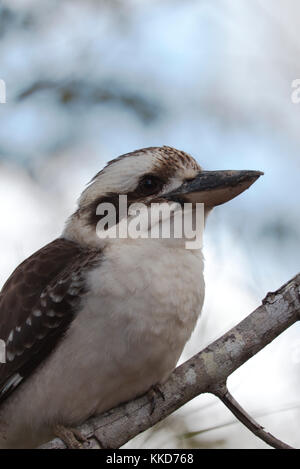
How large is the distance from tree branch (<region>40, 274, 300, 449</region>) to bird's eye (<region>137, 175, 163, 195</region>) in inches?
29.1

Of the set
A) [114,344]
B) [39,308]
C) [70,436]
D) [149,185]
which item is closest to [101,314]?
[114,344]

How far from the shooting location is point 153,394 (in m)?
2.46

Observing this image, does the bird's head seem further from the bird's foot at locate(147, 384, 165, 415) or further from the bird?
the bird's foot at locate(147, 384, 165, 415)

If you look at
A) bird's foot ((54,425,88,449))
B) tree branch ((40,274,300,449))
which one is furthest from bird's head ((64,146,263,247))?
bird's foot ((54,425,88,449))

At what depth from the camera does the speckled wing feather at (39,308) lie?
100.0 inches

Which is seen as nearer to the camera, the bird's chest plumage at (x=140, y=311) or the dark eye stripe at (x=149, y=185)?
the bird's chest plumage at (x=140, y=311)

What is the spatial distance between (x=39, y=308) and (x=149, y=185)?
69cm

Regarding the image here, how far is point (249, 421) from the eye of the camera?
2291 mm

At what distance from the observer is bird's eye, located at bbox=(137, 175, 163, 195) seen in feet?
9.09

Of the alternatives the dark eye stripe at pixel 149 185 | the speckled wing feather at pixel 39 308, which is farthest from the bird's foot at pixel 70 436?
the dark eye stripe at pixel 149 185

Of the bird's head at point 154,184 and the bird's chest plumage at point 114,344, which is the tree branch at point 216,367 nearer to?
the bird's chest plumage at point 114,344

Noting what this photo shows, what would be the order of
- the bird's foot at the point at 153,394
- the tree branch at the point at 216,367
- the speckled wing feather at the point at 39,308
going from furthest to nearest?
the speckled wing feather at the point at 39,308 → the bird's foot at the point at 153,394 → the tree branch at the point at 216,367

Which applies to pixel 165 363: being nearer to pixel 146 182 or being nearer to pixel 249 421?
pixel 249 421
